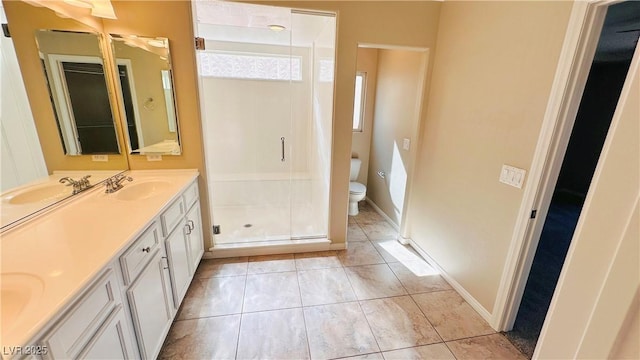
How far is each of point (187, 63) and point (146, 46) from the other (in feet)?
1.07

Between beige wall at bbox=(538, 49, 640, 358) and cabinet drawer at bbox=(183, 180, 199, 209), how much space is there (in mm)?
2189

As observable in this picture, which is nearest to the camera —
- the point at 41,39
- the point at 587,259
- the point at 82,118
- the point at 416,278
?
the point at 587,259

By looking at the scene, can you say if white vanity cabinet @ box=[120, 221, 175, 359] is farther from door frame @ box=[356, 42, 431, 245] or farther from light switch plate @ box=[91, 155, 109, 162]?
door frame @ box=[356, 42, 431, 245]

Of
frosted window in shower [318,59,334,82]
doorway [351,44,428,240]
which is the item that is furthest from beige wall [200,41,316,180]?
doorway [351,44,428,240]

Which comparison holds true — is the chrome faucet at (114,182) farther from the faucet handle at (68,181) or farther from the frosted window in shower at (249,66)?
the frosted window in shower at (249,66)

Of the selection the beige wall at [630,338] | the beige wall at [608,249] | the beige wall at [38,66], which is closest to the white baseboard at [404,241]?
the beige wall at [608,249]

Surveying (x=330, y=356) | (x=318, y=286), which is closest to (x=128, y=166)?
(x=318, y=286)

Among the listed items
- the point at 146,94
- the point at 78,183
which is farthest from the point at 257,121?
the point at 78,183

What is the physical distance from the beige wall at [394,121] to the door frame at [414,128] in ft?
0.06

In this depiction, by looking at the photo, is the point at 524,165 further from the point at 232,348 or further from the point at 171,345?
the point at 171,345

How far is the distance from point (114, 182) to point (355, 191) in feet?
8.40

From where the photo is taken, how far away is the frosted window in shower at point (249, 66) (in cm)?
350

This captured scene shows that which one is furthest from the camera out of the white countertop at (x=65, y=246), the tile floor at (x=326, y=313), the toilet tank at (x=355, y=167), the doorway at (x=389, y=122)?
the toilet tank at (x=355, y=167)

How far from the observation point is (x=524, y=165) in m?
1.64
